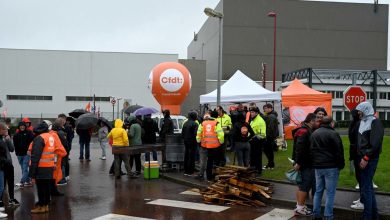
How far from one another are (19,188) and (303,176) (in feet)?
23.7

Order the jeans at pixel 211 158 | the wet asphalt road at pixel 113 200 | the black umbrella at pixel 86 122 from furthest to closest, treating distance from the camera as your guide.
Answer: the black umbrella at pixel 86 122
the jeans at pixel 211 158
the wet asphalt road at pixel 113 200

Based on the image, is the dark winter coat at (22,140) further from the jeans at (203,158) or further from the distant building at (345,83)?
the distant building at (345,83)

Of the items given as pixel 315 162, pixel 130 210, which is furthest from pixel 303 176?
pixel 130 210

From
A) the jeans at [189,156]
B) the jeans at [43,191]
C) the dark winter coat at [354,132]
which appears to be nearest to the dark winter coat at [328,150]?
the dark winter coat at [354,132]

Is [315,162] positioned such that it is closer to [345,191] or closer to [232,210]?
[232,210]

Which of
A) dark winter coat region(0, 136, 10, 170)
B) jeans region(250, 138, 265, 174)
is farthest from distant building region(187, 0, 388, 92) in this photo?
dark winter coat region(0, 136, 10, 170)

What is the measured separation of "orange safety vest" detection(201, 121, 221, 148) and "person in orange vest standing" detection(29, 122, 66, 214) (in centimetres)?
404

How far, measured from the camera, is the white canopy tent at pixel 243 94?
62.9 feet

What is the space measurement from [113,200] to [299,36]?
5484 centimetres

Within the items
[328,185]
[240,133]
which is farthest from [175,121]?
[328,185]

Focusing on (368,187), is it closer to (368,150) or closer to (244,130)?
(368,150)

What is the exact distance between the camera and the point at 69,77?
5400 cm

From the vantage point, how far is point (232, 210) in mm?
9031

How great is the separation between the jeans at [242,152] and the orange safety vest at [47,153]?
4750mm
